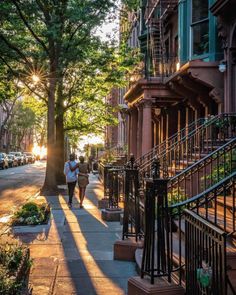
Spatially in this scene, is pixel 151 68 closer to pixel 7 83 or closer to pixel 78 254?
pixel 7 83

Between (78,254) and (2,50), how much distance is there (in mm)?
14713

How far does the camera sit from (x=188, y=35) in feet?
58.9

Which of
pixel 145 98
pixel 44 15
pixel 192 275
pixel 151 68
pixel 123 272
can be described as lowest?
pixel 123 272

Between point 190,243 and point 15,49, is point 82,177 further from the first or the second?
point 190,243

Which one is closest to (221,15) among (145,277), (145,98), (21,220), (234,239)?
(145,98)

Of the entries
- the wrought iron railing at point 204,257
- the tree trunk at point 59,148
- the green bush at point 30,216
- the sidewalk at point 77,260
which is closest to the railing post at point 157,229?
the wrought iron railing at point 204,257

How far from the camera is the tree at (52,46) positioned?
795 inches

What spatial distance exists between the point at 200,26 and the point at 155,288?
1416cm

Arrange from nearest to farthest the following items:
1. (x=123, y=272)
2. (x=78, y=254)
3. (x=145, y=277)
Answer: (x=145, y=277) < (x=123, y=272) < (x=78, y=254)

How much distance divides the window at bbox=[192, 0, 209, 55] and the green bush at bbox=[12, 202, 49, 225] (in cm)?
891

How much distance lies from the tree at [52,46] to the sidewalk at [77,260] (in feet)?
31.7

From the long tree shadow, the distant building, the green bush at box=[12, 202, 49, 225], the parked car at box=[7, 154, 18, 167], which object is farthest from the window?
the parked car at box=[7, 154, 18, 167]

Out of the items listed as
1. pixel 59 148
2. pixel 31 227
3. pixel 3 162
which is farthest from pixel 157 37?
pixel 3 162

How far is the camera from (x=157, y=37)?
23906mm
